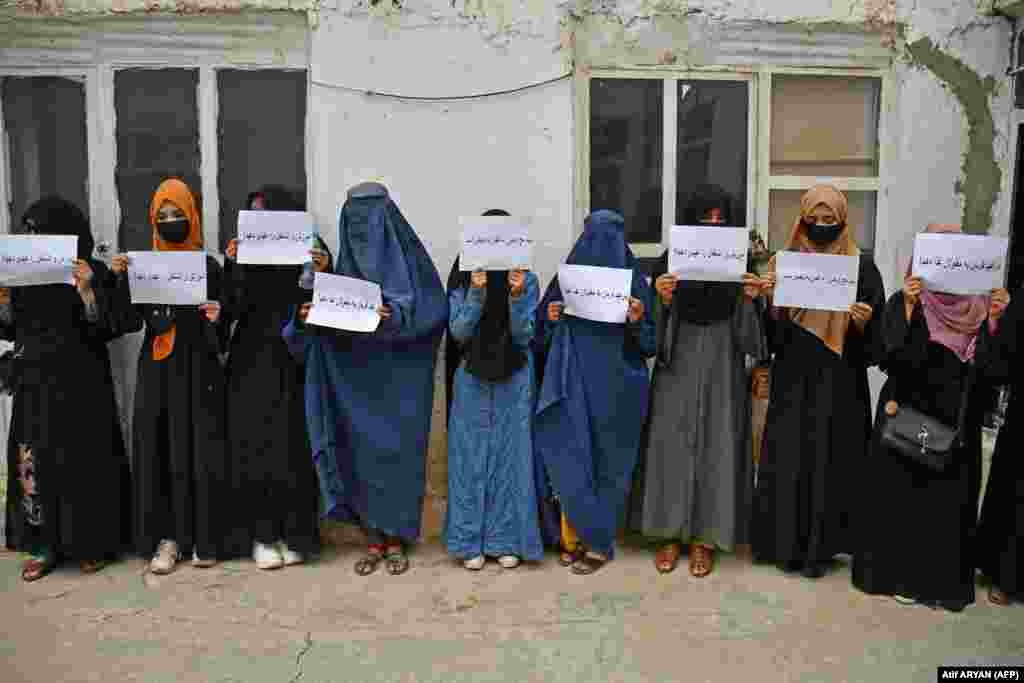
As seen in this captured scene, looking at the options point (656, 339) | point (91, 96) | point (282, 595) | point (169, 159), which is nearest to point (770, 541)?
point (656, 339)

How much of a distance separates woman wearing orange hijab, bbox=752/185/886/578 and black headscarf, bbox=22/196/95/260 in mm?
2887

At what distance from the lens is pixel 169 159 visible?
4238mm

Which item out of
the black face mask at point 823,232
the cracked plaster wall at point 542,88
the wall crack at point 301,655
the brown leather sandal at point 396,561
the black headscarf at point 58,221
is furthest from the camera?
the cracked plaster wall at point 542,88

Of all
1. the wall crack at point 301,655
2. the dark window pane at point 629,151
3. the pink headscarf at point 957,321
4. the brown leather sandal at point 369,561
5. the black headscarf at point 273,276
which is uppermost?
the dark window pane at point 629,151

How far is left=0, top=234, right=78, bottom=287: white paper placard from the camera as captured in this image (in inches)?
137

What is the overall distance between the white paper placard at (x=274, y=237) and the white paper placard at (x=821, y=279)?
1.93 metres

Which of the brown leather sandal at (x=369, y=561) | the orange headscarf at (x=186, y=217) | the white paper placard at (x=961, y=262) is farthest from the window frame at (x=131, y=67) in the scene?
the white paper placard at (x=961, y=262)

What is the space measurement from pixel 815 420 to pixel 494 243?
1.53 metres

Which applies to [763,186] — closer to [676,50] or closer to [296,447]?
[676,50]

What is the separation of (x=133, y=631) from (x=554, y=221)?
8.26ft

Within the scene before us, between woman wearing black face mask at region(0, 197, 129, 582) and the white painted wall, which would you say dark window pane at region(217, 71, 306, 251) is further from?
woman wearing black face mask at region(0, 197, 129, 582)

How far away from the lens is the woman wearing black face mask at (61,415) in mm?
3633

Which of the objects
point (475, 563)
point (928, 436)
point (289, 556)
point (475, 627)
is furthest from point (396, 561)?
point (928, 436)

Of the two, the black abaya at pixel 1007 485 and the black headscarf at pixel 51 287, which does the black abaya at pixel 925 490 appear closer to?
the black abaya at pixel 1007 485
